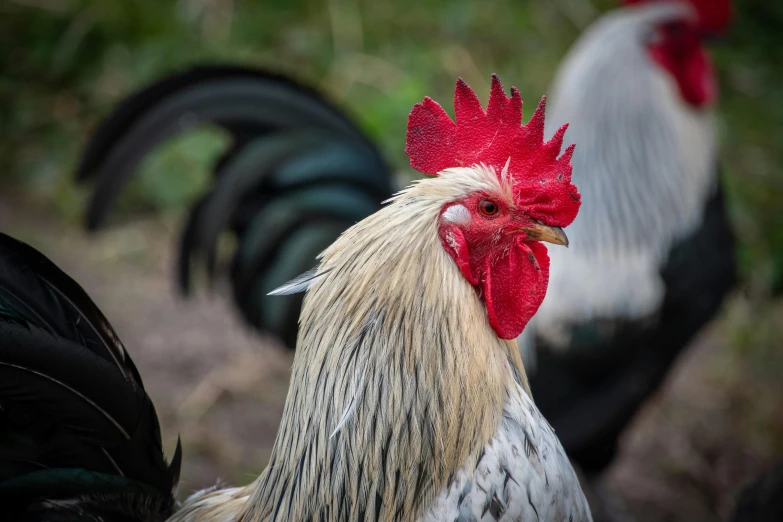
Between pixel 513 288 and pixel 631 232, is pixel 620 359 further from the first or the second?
pixel 513 288

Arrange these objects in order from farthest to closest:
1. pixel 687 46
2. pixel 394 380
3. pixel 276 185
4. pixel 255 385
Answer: pixel 255 385, pixel 687 46, pixel 276 185, pixel 394 380

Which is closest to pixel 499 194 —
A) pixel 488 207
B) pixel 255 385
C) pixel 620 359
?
pixel 488 207

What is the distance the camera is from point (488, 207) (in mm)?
1566

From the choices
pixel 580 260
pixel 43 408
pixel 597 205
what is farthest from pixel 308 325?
pixel 597 205

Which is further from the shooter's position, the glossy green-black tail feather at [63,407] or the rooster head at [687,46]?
the rooster head at [687,46]

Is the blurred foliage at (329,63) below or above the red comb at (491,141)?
above

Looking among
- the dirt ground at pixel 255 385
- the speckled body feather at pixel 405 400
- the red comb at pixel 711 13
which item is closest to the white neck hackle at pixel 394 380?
the speckled body feather at pixel 405 400

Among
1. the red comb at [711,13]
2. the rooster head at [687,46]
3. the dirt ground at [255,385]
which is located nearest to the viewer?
the rooster head at [687,46]

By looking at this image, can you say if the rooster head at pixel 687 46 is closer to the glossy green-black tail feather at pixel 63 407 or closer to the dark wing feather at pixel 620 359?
the dark wing feather at pixel 620 359

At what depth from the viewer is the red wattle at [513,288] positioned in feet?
5.16

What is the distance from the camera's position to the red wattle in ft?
5.16

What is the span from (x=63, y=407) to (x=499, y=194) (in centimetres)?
107

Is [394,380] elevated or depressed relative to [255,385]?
elevated

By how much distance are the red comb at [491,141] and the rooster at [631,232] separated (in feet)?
4.31
